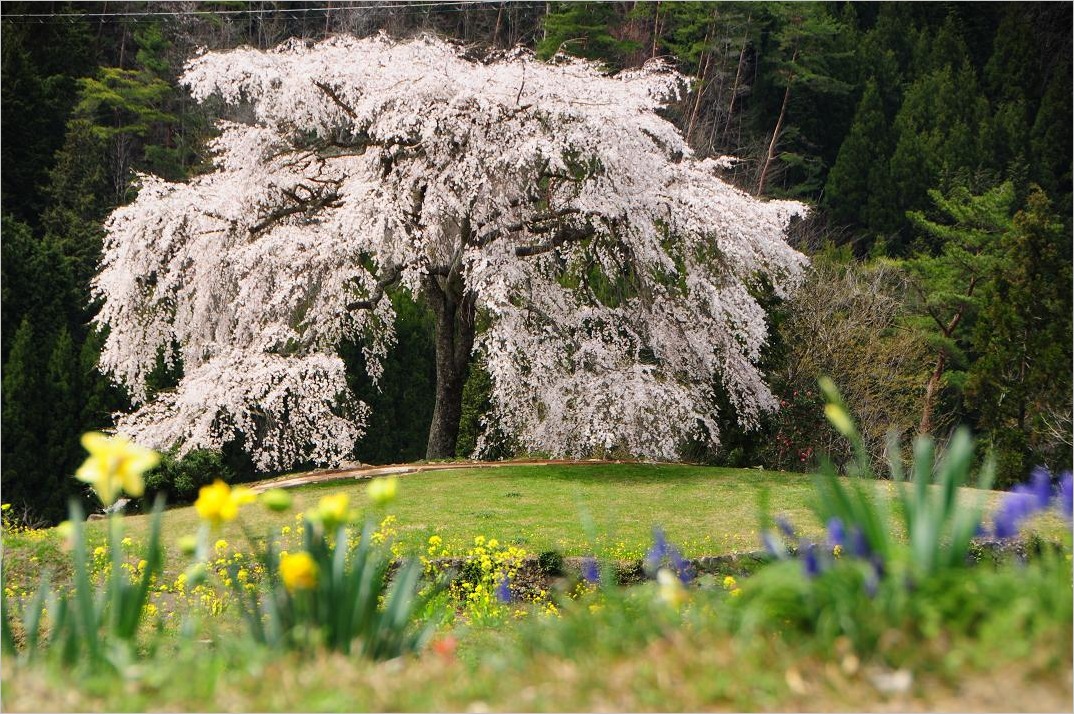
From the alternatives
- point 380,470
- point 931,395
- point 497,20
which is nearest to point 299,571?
point 380,470

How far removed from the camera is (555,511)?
9.29 m

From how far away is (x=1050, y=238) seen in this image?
16797 mm

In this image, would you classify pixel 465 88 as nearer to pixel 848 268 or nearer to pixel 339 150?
pixel 339 150

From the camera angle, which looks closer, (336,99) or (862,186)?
(336,99)

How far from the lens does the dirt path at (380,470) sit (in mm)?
11625

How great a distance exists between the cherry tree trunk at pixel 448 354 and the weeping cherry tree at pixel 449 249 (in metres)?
0.03

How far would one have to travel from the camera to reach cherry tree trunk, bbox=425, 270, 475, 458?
12812mm

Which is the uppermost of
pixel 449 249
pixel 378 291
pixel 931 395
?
pixel 449 249

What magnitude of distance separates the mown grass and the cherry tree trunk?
1.64 meters

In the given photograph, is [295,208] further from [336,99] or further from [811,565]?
[811,565]

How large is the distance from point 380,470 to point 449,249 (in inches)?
109

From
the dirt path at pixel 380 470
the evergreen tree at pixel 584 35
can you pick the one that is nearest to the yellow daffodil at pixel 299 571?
the dirt path at pixel 380 470

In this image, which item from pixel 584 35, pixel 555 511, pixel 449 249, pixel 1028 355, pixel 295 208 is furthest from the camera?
pixel 584 35

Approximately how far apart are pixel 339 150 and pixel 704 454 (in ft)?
23.5
